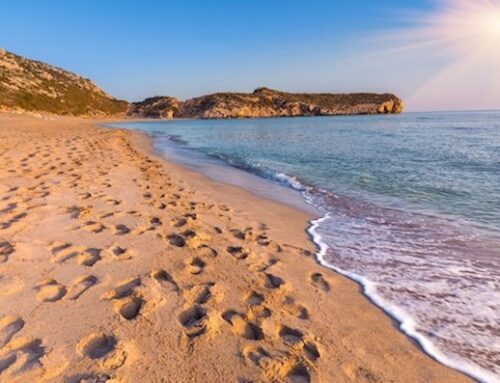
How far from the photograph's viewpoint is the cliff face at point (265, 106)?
15975 centimetres

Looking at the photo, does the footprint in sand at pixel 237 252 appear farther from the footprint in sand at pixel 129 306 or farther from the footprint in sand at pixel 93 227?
the footprint in sand at pixel 93 227

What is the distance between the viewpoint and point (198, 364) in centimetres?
261

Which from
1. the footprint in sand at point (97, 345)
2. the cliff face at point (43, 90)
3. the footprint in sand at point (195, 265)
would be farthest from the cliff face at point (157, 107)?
the footprint in sand at point (97, 345)

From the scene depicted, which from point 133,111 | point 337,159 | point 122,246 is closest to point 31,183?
point 122,246

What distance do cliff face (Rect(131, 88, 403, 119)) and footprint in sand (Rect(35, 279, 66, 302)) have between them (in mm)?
159322

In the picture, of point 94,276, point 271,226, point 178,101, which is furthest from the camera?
point 178,101

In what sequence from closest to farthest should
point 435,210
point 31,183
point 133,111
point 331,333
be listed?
point 331,333
point 31,183
point 435,210
point 133,111

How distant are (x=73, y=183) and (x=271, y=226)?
193 inches

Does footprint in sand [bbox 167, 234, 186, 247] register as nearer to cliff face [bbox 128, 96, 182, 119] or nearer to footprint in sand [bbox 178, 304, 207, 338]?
footprint in sand [bbox 178, 304, 207, 338]

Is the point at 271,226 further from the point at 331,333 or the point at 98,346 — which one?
the point at 98,346

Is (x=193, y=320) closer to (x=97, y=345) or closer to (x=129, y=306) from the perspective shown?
(x=129, y=306)

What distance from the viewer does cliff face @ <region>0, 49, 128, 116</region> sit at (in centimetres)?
7969

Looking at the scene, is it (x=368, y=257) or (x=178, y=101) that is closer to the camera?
(x=368, y=257)

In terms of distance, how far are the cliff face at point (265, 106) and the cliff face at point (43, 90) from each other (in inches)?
1204
